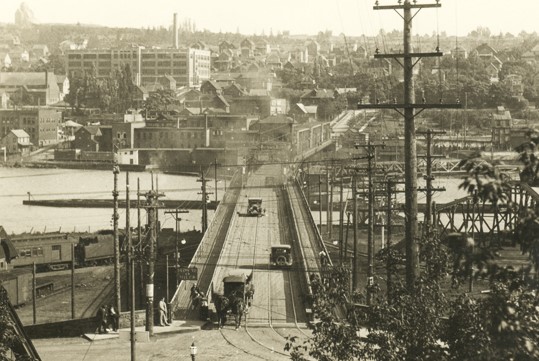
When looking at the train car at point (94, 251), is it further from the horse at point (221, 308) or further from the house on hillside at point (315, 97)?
the house on hillside at point (315, 97)

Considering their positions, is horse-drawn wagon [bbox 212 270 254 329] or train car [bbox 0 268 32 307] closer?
horse-drawn wagon [bbox 212 270 254 329]

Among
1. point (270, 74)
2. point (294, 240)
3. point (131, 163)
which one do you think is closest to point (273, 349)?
point (294, 240)

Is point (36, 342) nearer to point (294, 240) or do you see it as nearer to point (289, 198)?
point (294, 240)

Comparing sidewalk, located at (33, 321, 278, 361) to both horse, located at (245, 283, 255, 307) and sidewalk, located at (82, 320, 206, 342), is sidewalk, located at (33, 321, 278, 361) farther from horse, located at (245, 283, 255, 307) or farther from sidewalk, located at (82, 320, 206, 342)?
horse, located at (245, 283, 255, 307)

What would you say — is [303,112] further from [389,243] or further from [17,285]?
[389,243]

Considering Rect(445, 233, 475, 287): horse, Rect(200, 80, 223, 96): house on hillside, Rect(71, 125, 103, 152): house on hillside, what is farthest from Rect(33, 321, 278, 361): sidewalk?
Rect(200, 80, 223, 96): house on hillside

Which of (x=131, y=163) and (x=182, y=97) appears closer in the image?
(x=131, y=163)

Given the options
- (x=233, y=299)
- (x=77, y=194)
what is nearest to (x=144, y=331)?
(x=233, y=299)

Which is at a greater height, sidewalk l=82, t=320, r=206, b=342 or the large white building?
the large white building
